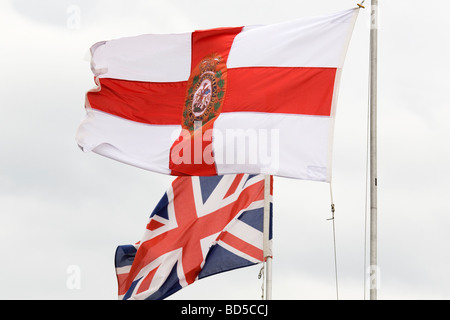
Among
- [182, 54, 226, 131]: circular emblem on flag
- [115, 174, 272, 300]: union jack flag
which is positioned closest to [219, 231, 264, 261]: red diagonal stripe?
[115, 174, 272, 300]: union jack flag

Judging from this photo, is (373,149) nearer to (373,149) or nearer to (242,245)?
(373,149)

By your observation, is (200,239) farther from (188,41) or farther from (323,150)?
(323,150)

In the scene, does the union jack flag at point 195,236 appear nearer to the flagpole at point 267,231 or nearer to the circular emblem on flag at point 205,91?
the flagpole at point 267,231

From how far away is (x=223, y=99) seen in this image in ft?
82.2

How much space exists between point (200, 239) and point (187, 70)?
473 cm

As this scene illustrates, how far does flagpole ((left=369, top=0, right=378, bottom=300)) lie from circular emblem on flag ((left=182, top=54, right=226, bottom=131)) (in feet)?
12.2

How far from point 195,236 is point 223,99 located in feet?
18.4

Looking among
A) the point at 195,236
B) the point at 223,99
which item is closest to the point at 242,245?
the point at 195,236

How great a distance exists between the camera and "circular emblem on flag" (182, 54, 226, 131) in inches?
993

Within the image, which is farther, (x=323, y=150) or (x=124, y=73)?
(x=124, y=73)

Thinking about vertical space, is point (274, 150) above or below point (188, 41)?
below

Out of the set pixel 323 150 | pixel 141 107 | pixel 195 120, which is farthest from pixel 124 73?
pixel 323 150

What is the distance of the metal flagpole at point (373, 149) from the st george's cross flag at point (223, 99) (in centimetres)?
79

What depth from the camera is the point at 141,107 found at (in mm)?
27094
